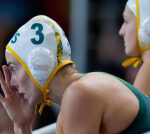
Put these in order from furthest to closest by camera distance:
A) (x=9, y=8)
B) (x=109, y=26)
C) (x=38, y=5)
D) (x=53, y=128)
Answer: (x=109, y=26), (x=38, y=5), (x=9, y=8), (x=53, y=128)

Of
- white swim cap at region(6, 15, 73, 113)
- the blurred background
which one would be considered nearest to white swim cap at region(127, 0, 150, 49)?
white swim cap at region(6, 15, 73, 113)

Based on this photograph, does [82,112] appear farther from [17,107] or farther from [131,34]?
[131,34]

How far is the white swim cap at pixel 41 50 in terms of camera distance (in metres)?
1.65

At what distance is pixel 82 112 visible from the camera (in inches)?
54.9

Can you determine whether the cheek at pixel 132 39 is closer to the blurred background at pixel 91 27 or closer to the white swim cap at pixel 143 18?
the white swim cap at pixel 143 18

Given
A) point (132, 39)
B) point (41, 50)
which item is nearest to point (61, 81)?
point (41, 50)

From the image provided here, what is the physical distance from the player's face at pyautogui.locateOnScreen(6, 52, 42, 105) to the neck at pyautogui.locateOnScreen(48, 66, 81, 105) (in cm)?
8

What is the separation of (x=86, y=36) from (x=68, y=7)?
0.44 m

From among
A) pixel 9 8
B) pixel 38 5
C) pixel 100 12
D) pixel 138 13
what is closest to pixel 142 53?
pixel 138 13

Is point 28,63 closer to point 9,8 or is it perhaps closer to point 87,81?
point 87,81

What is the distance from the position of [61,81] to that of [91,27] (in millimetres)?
3175

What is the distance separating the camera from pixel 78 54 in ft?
15.6

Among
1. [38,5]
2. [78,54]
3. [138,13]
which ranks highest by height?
[138,13]

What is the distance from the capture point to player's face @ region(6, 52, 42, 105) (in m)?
1.69
